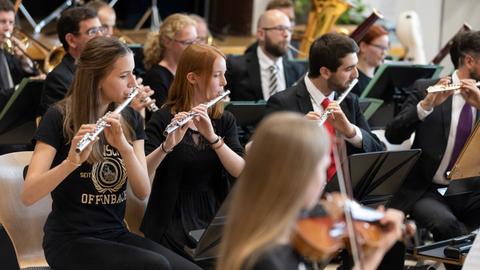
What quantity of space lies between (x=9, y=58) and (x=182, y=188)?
2275 mm

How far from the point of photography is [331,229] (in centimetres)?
211

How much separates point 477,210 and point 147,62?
216cm

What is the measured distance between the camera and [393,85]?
5500 mm

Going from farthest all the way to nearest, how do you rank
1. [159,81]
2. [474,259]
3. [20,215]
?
[159,81]
[20,215]
[474,259]

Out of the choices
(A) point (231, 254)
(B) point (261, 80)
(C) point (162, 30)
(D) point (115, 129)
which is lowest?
(B) point (261, 80)

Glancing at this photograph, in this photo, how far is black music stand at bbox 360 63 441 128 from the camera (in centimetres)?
541

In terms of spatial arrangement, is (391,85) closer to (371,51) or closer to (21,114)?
(371,51)

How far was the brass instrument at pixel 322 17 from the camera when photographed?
7289mm

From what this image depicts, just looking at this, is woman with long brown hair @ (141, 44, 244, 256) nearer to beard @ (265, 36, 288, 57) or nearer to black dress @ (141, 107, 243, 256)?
black dress @ (141, 107, 243, 256)

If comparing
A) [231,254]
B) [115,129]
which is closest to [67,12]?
[115,129]

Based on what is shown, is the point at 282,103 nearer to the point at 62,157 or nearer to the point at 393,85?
the point at 62,157

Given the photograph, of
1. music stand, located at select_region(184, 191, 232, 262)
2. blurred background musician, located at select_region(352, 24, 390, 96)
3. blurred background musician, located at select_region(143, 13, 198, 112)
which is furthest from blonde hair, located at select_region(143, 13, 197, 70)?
music stand, located at select_region(184, 191, 232, 262)

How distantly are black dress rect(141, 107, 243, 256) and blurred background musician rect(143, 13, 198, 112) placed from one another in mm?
1330

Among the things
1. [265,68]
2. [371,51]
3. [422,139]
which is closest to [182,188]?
[422,139]
